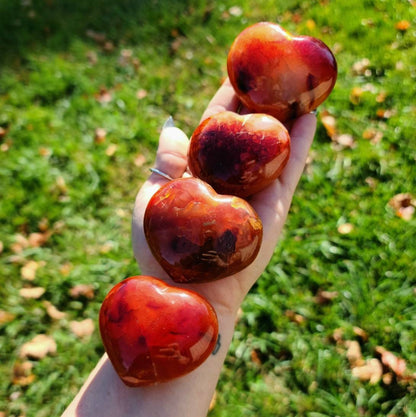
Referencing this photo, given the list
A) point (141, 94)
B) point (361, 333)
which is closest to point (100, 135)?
point (141, 94)

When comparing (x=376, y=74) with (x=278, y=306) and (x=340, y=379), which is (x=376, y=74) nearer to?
(x=278, y=306)

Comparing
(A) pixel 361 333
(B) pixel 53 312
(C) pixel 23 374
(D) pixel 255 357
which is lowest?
(C) pixel 23 374

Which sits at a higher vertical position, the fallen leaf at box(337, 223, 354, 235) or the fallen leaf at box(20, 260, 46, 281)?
the fallen leaf at box(337, 223, 354, 235)

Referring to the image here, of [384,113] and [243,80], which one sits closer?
[243,80]

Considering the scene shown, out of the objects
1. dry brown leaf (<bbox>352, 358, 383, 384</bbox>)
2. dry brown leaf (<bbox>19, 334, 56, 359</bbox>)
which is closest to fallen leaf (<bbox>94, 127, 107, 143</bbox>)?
dry brown leaf (<bbox>19, 334, 56, 359</bbox>)

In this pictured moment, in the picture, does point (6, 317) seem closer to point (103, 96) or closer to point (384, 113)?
point (103, 96)

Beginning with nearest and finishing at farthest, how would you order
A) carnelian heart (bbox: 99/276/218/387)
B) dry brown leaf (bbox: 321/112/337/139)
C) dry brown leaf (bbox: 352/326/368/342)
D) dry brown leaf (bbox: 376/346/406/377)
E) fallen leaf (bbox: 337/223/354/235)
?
1. carnelian heart (bbox: 99/276/218/387)
2. dry brown leaf (bbox: 376/346/406/377)
3. dry brown leaf (bbox: 352/326/368/342)
4. fallen leaf (bbox: 337/223/354/235)
5. dry brown leaf (bbox: 321/112/337/139)

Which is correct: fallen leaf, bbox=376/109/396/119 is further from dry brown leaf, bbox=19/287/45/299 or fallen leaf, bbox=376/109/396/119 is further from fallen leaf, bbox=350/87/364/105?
dry brown leaf, bbox=19/287/45/299
